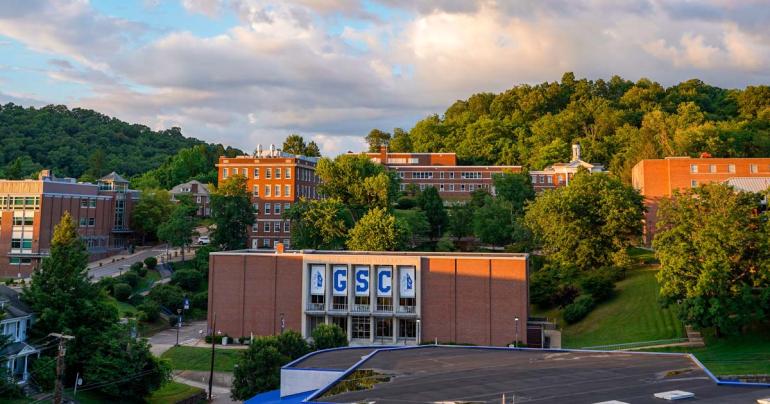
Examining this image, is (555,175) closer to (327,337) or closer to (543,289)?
(543,289)

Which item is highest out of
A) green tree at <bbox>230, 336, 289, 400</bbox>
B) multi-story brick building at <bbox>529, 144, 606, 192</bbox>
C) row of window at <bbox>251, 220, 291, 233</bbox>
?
multi-story brick building at <bbox>529, 144, 606, 192</bbox>

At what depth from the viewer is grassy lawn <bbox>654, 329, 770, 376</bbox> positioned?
4194 cm

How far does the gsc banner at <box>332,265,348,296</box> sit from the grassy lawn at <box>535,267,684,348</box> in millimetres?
20897

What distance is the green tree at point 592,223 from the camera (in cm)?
7294

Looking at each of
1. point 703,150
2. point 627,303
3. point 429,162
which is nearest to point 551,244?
point 627,303

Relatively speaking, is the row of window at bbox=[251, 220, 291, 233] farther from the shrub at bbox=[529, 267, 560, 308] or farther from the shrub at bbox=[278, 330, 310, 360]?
the shrub at bbox=[278, 330, 310, 360]

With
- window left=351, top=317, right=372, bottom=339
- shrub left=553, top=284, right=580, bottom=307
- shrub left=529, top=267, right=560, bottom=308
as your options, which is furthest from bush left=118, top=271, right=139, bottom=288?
shrub left=553, top=284, right=580, bottom=307

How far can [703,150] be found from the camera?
343ft

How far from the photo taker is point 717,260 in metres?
48.2

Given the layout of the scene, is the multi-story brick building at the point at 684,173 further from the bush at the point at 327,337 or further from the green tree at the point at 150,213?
the green tree at the point at 150,213

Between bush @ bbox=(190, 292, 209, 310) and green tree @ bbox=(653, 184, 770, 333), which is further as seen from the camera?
bush @ bbox=(190, 292, 209, 310)

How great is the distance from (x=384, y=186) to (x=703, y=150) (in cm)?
5272

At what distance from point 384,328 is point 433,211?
42753mm

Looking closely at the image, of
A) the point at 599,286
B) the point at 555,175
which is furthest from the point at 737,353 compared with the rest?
the point at 555,175
